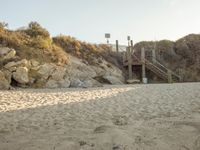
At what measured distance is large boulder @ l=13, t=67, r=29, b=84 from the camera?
1559cm

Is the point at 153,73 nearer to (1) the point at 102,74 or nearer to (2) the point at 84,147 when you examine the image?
(1) the point at 102,74

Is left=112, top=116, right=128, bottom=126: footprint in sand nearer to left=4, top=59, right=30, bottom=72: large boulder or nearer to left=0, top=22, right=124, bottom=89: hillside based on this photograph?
left=0, top=22, right=124, bottom=89: hillside

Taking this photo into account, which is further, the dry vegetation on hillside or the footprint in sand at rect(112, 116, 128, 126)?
the dry vegetation on hillside

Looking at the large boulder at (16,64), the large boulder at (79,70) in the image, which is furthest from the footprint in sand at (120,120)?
the large boulder at (79,70)

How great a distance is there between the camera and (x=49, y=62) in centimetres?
1841

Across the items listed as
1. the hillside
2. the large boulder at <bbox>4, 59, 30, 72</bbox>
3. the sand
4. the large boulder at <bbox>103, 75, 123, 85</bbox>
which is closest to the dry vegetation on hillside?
the hillside

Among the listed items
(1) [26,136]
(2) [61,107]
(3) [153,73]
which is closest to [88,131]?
(1) [26,136]

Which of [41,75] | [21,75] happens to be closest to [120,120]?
[21,75]

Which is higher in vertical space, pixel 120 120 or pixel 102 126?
pixel 102 126

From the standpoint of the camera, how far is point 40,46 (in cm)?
1955

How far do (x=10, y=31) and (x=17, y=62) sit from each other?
5.06 meters

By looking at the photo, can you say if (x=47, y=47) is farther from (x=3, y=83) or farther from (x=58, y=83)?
(x=3, y=83)

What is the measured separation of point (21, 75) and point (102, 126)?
1103 cm

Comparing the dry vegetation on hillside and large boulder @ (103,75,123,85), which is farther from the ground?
the dry vegetation on hillside
